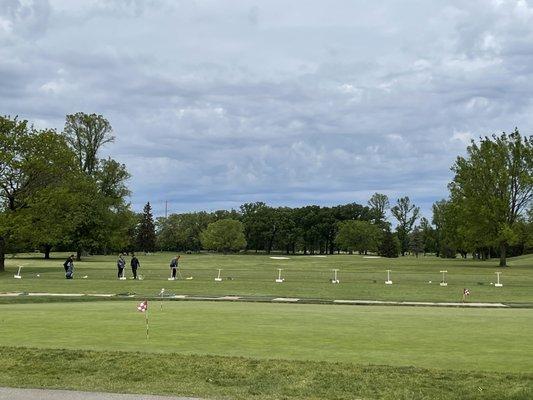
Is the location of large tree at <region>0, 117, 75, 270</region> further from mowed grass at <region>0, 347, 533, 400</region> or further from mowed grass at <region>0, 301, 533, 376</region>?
mowed grass at <region>0, 347, 533, 400</region>

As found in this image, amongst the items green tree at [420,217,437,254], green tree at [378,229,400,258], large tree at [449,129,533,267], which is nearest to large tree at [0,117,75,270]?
large tree at [449,129,533,267]

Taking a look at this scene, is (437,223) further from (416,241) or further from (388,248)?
(416,241)

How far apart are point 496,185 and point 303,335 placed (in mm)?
59250

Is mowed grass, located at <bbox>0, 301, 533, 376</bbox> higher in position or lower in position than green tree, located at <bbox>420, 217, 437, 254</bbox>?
lower

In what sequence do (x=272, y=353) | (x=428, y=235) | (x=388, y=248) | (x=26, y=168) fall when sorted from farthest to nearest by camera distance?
(x=428, y=235)
(x=388, y=248)
(x=26, y=168)
(x=272, y=353)

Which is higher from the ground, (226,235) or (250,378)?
(226,235)

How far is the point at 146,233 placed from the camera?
607ft

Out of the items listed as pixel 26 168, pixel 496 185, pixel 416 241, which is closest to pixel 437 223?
pixel 416 241

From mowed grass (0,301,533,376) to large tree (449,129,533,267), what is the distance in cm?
5025

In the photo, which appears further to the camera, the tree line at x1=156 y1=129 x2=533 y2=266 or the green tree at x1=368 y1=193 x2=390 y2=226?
the green tree at x1=368 y1=193 x2=390 y2=226

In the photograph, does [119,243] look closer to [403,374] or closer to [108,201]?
[108,201]

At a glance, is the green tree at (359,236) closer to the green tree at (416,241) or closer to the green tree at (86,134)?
the green tree at (416,241)

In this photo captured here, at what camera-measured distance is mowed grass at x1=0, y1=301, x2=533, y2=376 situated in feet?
42.2

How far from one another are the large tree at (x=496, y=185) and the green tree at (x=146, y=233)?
12478 cm
